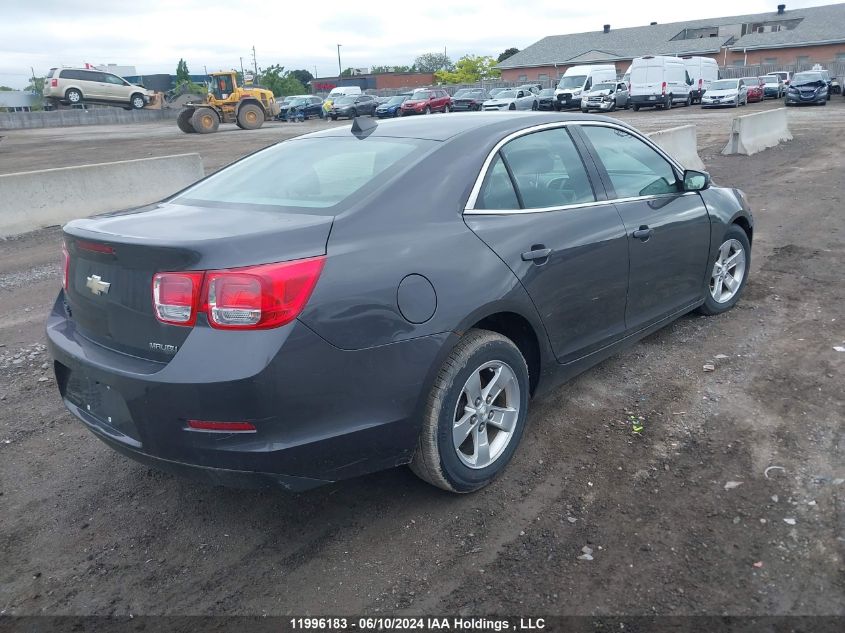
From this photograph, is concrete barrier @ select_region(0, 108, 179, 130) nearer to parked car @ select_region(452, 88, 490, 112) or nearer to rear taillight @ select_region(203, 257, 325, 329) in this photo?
parked car @ select_region(452, 88, 490, 112)

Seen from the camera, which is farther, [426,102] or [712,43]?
[712,43]

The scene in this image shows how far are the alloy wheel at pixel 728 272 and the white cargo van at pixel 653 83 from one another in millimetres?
33126

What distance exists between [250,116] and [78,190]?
83.0 ft

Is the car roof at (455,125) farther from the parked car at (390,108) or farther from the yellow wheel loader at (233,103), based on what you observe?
the parked car at (390,108)

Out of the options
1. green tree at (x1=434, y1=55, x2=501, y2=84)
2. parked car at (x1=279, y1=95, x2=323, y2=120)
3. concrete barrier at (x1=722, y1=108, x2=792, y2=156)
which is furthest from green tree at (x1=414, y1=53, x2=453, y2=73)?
concrete barrier at (x1=722, y1=108, x2=792, y2=156)

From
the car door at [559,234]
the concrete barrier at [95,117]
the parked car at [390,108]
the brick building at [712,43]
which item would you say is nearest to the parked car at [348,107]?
the parked car at [390,108]

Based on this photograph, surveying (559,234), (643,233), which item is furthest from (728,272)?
(559,234)

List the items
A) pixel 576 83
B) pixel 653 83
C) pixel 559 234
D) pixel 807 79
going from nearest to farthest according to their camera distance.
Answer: pixel 559 234, pixel 807 79, pixel 653 83, pixel 576 83

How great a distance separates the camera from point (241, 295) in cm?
259

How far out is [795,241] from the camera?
789cm

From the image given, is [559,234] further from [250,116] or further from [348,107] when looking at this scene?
[348,107]

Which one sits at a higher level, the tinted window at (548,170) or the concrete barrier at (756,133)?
the tinted window at (548,170)

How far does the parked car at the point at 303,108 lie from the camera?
4503 cm

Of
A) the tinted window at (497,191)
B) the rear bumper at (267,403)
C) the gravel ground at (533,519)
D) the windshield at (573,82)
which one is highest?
the windshield at (573,82)
